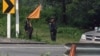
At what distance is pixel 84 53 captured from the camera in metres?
9.29

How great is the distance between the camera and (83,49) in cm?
918

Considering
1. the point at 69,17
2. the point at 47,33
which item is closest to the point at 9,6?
the point at 47,33

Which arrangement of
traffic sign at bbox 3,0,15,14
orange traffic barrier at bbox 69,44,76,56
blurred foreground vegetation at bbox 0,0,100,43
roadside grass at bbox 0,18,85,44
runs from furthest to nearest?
blurred foreground vegetation at bbox 0,0,100,43 → roadside grass at bbox 0,18,85,44 → traffic sign at bbox 3,0,15,14 → orange traffic barrier at bbox 69,44,76,56

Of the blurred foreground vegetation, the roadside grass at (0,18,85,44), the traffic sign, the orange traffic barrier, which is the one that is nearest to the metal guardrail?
the orange traffic barrier

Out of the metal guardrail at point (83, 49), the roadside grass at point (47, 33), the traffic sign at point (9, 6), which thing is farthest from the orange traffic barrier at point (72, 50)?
the roadside grass at point (47, 33)

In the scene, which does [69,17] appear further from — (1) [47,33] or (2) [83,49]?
(2) [83,49]

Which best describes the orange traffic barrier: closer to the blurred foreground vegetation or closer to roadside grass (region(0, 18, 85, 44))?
roadside grass (region(0, 18, 85, 44))

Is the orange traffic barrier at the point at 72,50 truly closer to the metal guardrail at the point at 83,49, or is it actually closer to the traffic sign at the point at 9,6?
the metal guardrail at the point at 83,49

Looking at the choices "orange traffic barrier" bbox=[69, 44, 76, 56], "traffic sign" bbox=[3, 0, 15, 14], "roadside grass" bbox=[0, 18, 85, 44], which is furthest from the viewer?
"roadside grass" bbox=[0, 18, 85, 44]

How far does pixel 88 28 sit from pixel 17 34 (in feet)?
61.7

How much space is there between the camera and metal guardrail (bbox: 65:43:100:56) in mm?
9133

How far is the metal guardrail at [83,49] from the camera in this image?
9133 mm

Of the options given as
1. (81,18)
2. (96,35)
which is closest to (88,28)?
(81,18)

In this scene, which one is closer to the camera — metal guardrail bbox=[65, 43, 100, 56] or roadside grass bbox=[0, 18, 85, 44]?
metal guardrail bbox=[65, 43, 100, 56]
